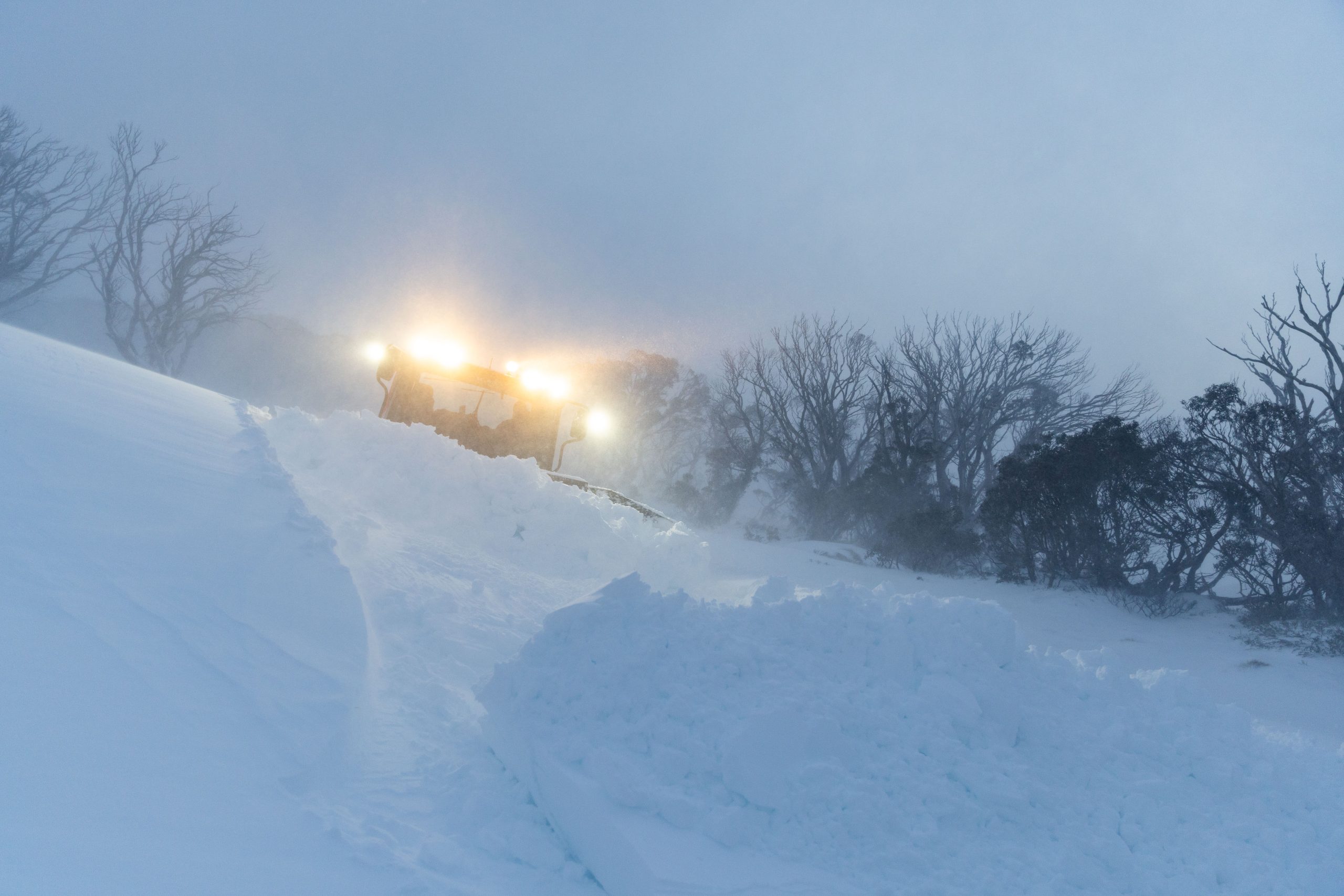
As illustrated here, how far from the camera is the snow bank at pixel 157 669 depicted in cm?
175

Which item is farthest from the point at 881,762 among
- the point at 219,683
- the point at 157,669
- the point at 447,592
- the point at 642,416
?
the point at 642,416

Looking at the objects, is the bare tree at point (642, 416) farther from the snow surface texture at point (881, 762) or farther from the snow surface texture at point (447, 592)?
the snow surface texture at point (881, 762)

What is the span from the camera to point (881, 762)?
265cm

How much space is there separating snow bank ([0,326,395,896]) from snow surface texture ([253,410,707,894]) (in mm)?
247

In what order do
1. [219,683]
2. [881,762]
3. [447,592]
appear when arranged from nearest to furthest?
[219,683] < [881,762] < [447,592]

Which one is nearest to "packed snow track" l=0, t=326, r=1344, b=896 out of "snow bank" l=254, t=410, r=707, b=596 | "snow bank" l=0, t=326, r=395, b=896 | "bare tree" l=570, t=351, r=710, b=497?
"snow bank" l=0, t=326, r=395, b=896

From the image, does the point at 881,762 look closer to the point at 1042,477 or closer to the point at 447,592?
the point at 447,592

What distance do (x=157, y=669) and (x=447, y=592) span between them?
8.69 feet

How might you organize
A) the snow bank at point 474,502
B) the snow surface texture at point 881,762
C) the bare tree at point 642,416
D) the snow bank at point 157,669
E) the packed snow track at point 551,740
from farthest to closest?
the bare tree at point 642,416
the snow bank at point 474,502
the snow surface texture at point 881,762
the packed snow track at point 551,740
the snow bank at point 157,669

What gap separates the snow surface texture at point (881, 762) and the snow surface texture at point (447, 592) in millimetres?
207

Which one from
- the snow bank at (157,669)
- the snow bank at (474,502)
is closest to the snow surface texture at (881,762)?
the snow bank at (157,669)

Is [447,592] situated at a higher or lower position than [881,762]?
lower

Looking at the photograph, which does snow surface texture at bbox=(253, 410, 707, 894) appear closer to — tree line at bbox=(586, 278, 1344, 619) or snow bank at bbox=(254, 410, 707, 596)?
snow bank at bbox=(254, 410, 707, 596)

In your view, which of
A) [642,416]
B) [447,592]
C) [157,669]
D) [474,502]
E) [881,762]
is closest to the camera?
[157,669]
